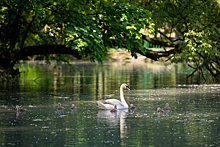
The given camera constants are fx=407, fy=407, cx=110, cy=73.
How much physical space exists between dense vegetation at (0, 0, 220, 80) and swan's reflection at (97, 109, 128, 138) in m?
7.45

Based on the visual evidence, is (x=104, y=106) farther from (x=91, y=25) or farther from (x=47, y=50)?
(x=47, y=50)

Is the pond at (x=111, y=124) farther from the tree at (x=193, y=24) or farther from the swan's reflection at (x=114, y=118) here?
the tree at (x=193, y=24)

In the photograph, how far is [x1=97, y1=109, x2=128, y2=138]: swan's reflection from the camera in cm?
1166

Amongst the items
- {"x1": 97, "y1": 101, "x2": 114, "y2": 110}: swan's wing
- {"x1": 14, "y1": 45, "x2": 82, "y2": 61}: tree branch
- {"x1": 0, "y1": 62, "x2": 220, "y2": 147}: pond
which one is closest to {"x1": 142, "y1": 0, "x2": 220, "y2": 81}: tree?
Answer: {"x1": 14, "y1": 45, "x2": 82, "y2": 61}: tree branch

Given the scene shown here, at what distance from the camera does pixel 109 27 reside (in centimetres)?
2522

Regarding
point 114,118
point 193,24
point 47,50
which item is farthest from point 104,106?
point 193,24

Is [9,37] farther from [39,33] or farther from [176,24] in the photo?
[176,24]

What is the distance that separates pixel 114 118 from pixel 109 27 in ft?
40.6

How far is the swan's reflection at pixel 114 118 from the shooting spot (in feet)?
38.3

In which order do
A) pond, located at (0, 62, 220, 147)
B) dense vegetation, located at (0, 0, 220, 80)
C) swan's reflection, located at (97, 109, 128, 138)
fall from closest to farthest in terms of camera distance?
pond, located at (0, 62, 220, 147)
swan's reflection, located at (97, 109, 128, 138)
dense vegetation, located at (0, 0, 220, 80)

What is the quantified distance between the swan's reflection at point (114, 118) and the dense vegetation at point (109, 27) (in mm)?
7450

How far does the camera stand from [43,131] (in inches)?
442

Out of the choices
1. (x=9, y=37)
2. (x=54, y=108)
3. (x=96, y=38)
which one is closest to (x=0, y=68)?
(x=9, y=37)

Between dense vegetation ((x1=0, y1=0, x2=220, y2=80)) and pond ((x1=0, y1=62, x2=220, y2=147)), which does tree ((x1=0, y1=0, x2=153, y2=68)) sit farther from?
pond ((x1=0, y1=62, x2=220, y2=147))
